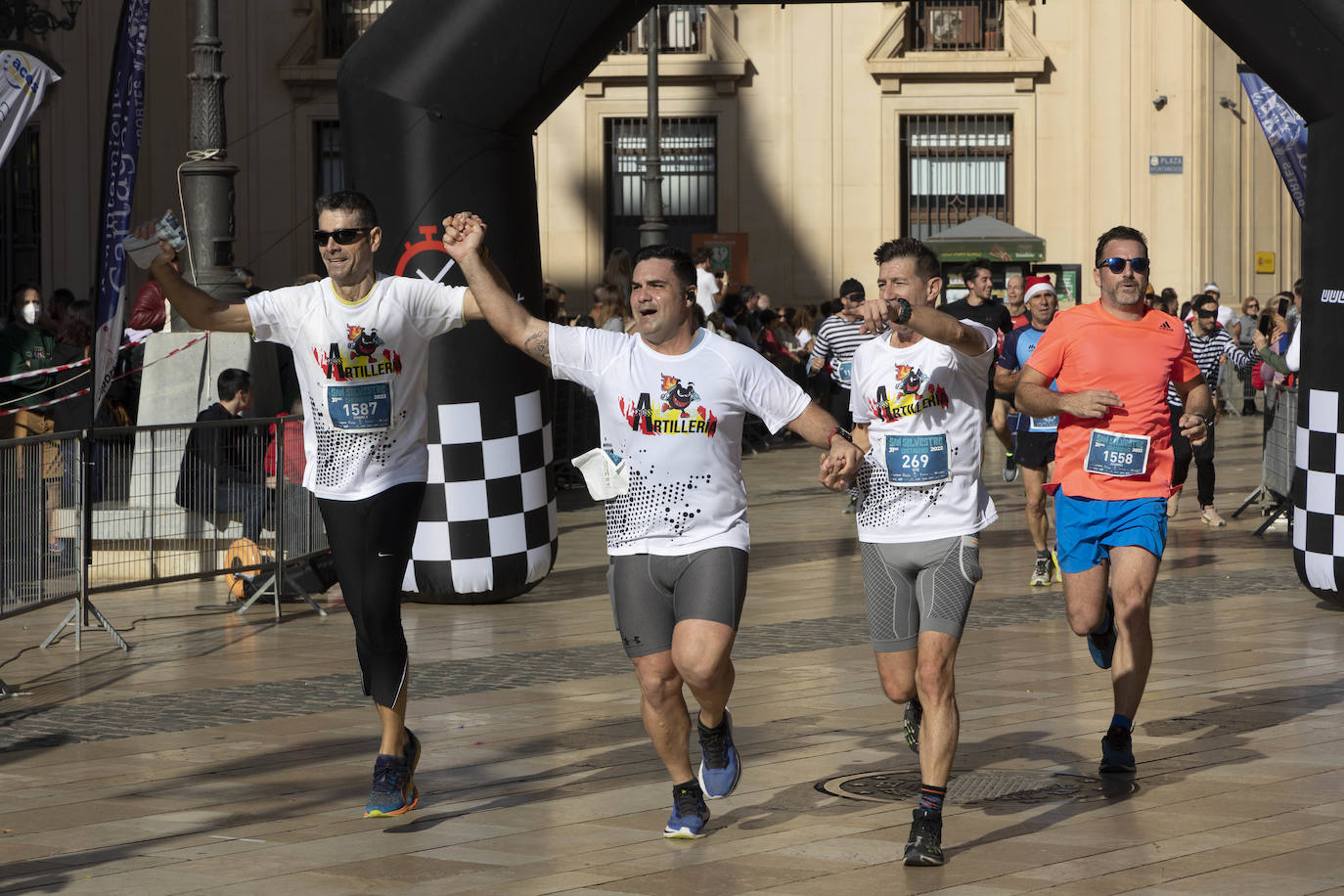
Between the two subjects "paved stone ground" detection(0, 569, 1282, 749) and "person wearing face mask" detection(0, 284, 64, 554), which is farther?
"person wearing face mask" detection(0, 284, 64, 554)

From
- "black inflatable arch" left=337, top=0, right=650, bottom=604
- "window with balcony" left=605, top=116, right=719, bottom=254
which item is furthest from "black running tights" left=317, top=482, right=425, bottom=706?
"window with balcony" left=605, top=116, right=719, bottom=254

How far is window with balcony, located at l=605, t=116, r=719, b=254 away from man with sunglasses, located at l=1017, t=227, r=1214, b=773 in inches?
979

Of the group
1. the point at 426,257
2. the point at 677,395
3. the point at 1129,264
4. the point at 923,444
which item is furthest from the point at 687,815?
the point at 426,257

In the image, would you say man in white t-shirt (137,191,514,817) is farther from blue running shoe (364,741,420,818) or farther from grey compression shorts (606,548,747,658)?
grey compression shorts (606,548,747,658)

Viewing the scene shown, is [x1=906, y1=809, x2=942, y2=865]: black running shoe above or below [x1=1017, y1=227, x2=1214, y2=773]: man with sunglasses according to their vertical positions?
below

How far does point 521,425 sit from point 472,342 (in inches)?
21.2

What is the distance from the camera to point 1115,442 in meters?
7.07

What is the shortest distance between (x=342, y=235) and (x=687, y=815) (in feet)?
7.06

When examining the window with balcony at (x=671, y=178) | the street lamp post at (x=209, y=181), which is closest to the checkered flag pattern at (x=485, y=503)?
the street lamp post at (x=209, y=181)

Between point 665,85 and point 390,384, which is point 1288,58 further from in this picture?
point 665,85

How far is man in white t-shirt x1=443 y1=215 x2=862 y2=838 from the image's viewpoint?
5.89m

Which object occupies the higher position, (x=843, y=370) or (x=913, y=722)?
(x=843, y=370)

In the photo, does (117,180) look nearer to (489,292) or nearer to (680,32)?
(489,292)

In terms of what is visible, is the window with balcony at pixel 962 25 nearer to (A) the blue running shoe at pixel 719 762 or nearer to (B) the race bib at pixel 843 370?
(B) the race bib at pixel 843 370
